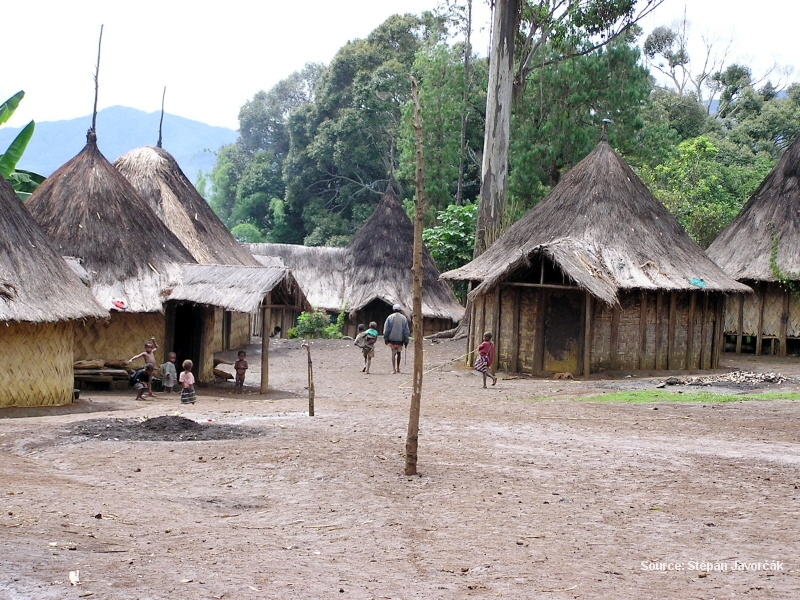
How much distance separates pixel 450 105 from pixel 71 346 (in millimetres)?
26858

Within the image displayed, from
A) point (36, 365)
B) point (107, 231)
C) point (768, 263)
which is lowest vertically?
point (36, 365)

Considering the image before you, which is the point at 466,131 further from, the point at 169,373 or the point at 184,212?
the point at 169,373

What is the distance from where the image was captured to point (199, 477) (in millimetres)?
9477

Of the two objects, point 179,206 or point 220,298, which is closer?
point 220,298

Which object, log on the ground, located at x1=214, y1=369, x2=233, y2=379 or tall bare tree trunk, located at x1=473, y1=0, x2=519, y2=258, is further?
tall bare tree trunk, located at x1=473, y1=0, x2=519, y2=258

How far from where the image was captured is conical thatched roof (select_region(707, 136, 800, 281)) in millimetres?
25500

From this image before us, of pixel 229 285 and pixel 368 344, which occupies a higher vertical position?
pixel 229 285

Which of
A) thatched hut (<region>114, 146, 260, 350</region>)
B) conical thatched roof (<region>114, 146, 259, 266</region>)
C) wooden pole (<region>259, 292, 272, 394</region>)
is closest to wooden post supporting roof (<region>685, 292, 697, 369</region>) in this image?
wooden pole (<region>259, 292, 272, 394</region>)

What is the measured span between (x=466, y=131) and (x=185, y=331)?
22.4 metres

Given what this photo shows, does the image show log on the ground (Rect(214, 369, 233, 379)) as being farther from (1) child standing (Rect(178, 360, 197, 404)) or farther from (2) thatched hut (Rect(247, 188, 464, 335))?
(2) thatched hut (Rect(247, 188, 464, 335))

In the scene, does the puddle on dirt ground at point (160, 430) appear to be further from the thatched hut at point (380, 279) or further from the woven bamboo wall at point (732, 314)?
the thatched hut at point (380, 279)

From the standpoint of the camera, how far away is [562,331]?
2086 cm

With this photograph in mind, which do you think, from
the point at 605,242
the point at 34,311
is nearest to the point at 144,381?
the point at 34,311

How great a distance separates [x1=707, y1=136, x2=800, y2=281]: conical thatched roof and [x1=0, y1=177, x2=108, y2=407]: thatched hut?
16.2 meters
